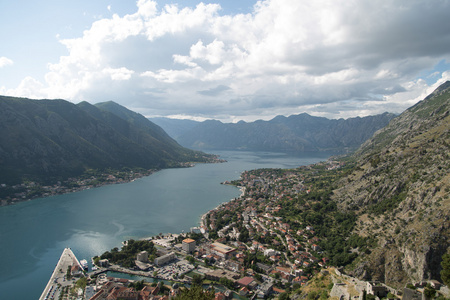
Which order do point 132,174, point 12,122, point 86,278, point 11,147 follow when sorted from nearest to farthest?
point 86,278
point 11,147
point 12,122
point 132,174

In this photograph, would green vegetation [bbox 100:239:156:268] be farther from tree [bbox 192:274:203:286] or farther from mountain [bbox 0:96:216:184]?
mountain [bbox 0:96:216:184]

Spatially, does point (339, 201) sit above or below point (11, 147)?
below

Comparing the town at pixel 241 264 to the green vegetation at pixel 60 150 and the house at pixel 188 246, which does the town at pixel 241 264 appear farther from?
the green vegetation at pixel 60 150

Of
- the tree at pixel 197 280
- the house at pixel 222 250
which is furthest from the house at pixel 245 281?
the house at pixel 222 250

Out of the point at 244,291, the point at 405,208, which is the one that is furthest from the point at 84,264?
the point at 405,208

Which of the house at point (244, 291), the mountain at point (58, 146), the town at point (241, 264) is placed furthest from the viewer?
the mountain at point (58, 146)

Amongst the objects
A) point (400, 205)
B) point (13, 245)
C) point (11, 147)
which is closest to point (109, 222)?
point (13, 245)

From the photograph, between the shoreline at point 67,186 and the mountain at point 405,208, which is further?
the shoreline at point 67,186

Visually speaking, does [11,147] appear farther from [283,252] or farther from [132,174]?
[283,252]
